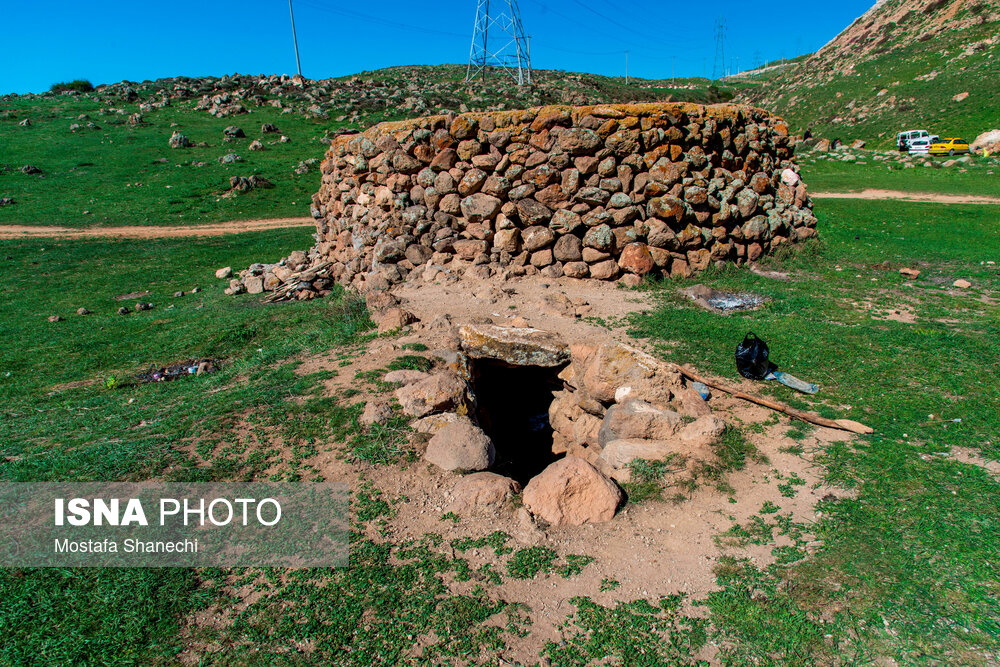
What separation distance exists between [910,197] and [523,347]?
1711 cm

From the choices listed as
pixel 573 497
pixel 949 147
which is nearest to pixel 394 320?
pixel 573 497

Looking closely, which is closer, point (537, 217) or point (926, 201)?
point (537, 217)

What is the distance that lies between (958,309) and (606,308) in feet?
17.0

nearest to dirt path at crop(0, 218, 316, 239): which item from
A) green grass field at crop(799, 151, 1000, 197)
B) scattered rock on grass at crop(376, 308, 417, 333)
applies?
scattered rock on grass at crop(376, 308, 417, 333)

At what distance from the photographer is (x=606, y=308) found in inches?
337

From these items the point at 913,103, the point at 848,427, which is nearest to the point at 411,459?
the point at 848,427

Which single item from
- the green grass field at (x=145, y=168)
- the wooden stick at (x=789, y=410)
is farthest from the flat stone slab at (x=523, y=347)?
the green grass field at (x=145, y=168)

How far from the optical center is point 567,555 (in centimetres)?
426

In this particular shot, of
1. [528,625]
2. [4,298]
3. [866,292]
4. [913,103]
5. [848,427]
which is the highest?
[913,103]

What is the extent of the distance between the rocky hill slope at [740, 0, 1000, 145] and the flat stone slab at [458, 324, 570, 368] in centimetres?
3242

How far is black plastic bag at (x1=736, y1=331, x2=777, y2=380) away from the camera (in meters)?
6.39

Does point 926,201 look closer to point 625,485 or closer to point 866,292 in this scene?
point 866,292

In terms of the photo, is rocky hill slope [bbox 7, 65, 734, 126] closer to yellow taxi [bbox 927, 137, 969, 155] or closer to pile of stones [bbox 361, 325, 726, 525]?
yellow taxi [bbox 927, 137, 969, 155]

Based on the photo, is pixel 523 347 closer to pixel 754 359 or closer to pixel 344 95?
pixel 754 359
